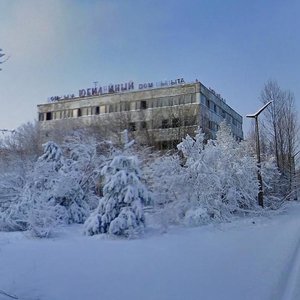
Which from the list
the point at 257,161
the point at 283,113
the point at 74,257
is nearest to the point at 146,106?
the point at 283,113

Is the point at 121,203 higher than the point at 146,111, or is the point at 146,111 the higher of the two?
the point at 146,111

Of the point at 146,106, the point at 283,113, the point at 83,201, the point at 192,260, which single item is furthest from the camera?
the point at 146,106

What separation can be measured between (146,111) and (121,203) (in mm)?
44083

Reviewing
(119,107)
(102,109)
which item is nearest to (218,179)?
(119,107)

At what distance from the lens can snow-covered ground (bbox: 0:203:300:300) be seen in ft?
23.9

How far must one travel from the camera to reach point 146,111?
59.2 meters

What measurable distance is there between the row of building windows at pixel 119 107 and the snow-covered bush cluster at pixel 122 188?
33.5 m

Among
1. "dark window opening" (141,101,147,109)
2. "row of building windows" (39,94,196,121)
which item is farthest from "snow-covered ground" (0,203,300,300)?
"dark window opening" (141,101,147,109)

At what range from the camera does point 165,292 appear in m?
7.30

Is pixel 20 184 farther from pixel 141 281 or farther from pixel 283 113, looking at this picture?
pixel 283 113

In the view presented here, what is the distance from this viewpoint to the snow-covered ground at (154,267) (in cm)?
729

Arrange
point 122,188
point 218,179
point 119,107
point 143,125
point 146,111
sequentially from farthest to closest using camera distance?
point 119,107 < point 146,111 < point 143,125 < point 218,179 < point 122,188

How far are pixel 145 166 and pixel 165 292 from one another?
1430 cm

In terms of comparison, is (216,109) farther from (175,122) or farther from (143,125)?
(143,125)
